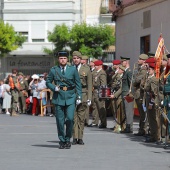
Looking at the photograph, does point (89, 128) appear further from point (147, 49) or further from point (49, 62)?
point (49, 62)

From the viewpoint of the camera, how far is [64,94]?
15.3 meters

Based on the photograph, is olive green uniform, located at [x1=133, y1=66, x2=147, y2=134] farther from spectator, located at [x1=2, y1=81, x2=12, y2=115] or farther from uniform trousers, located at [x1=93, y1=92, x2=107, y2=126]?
spectator, located at [x1=2, y1=81, x2=12, y2=115]

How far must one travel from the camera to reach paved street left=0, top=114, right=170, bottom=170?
493 inches

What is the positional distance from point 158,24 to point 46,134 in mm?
8777

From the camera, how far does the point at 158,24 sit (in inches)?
1056

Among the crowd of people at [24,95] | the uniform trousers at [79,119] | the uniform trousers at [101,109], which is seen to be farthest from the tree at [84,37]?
the uniform trousers at [79,119]

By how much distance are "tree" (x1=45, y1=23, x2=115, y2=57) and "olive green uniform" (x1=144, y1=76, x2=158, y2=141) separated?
1551 inches

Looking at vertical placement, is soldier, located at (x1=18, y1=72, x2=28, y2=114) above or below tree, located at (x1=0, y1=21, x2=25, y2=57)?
below

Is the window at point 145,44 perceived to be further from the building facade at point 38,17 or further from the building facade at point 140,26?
the building facade at point 38,17

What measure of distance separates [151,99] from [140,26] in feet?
42.0

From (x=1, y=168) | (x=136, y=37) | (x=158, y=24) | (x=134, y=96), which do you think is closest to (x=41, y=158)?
(x=1, y=168)

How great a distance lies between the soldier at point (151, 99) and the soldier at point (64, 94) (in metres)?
1.92

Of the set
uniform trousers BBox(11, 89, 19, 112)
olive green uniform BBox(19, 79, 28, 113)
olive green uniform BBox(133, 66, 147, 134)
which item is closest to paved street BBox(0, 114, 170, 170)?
olive green uniform BBox(133, 66, 147, 134)

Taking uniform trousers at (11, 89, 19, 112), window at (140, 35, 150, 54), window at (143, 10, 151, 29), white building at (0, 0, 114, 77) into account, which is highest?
white building at (0, 0, 114, 77)
